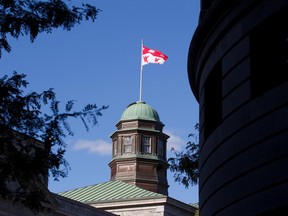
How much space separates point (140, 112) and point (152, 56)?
19.1 ft

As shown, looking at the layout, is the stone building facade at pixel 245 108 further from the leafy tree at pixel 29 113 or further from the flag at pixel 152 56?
the flag at pixel 152 56

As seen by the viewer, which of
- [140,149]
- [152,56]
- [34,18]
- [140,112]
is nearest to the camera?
[34,18]

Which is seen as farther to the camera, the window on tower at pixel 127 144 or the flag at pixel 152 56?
the window on tower at pixel 127 144

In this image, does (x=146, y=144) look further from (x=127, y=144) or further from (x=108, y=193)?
(x=108, y=193)

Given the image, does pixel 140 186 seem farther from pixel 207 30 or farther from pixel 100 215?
pixel 207 30

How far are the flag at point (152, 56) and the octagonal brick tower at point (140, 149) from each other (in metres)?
5.21

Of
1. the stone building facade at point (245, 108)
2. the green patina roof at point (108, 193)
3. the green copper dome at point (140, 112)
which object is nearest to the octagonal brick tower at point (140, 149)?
the green copper dome at point (140, 112)

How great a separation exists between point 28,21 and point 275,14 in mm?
4031

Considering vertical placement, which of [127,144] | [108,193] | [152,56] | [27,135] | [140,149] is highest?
[152,56]

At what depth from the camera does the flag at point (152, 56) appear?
74.6 meters

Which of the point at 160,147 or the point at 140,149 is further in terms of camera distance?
the point at 160,147

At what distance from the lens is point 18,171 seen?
1346cm

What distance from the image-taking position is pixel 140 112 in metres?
78.3

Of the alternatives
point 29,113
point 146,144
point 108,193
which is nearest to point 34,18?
point 29,113
